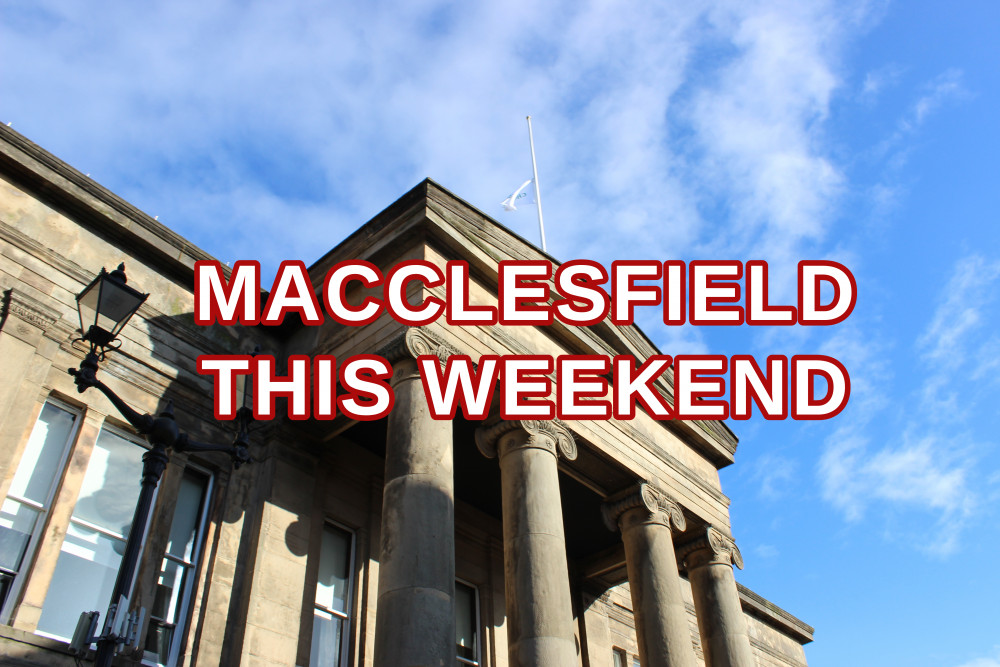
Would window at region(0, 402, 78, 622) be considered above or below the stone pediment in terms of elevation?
below

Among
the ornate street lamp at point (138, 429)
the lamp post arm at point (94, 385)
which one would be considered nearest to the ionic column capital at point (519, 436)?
the ornate street lamp at point (138, 429)

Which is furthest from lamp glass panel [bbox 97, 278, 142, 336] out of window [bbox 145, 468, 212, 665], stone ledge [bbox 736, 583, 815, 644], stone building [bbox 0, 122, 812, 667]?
stone ledge [bbox 736, 583, 815, 644]

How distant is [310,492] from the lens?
13516 mm

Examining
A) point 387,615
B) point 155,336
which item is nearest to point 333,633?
point 387,615

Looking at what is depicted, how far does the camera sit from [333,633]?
43.0 feet

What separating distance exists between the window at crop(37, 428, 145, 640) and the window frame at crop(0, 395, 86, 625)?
0.36 metres

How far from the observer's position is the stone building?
10.4 meters

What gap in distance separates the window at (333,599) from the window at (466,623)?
276 centimetres

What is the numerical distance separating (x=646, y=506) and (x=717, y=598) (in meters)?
2.73

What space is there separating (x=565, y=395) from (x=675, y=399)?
12.8ft

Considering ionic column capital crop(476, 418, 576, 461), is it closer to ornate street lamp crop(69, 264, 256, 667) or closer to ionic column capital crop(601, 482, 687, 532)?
ionic column capital crop(601, 482, 687, 532)

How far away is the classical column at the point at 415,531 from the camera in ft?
30.6

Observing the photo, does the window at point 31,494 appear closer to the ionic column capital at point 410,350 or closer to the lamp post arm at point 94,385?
the lamp post arm at point 94,385

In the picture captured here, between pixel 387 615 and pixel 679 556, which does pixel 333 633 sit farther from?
pixel 679 556
